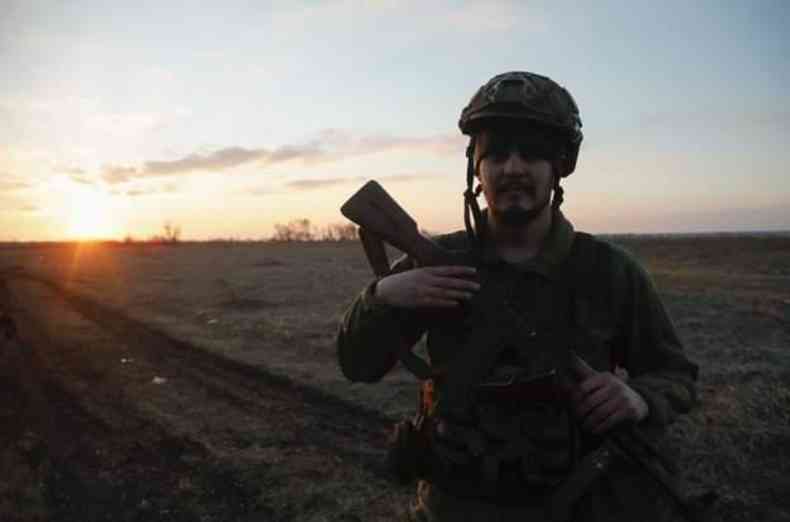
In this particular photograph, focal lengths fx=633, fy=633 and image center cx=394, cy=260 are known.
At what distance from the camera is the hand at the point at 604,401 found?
214cm

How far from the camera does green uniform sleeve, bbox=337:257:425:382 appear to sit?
92.7 inches

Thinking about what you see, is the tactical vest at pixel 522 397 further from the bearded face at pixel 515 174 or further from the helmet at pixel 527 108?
the helmet at pixel 527 108

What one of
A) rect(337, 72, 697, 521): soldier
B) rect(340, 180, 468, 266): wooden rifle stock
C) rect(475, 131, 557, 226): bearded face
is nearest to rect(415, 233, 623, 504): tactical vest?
rect(337, 72, 697, 521): soldier

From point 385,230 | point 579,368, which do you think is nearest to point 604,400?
point 579,368

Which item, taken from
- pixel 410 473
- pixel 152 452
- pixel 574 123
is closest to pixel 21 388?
pixel 152 452

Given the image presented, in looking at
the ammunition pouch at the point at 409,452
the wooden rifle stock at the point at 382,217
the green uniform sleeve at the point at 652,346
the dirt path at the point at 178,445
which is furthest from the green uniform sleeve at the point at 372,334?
the dirt path at the point at 178,445

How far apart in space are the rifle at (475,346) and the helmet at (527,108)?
19.1 inches

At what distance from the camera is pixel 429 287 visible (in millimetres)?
2262

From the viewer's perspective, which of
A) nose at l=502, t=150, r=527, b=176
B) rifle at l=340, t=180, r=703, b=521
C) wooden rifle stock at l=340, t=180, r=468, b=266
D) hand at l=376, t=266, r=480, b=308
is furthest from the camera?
wooden rifle stock at l=340, t=180, r=468, b=266

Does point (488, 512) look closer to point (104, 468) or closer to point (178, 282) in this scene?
point (104, 468)

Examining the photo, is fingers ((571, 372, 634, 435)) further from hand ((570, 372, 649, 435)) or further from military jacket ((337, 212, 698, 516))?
military jacket ((337, 212, 698, 516))

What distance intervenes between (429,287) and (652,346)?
2.83ft

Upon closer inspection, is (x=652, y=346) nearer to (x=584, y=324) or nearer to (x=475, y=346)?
(x=584, y=324)

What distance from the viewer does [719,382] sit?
7.86 meters
